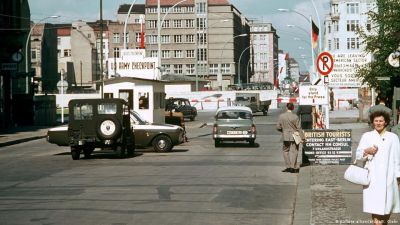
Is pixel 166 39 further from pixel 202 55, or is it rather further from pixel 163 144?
pixel 163 144

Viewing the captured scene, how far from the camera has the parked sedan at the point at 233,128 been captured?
3075 centimetres

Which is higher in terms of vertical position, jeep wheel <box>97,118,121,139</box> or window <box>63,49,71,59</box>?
window <box>63,49,71,59</box>

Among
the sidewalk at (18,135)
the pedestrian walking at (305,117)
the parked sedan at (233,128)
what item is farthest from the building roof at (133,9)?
the parked sedan at (233,128)

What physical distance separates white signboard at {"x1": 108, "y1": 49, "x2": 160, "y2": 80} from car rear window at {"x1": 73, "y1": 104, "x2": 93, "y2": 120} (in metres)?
20.9

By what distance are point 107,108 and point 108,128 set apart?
104cm

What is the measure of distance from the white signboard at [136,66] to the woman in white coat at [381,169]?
3792 cm

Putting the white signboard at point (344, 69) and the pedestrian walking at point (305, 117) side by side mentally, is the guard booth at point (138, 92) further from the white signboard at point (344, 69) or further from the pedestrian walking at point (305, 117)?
the white signboard at point (344, 69)

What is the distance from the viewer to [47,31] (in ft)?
440

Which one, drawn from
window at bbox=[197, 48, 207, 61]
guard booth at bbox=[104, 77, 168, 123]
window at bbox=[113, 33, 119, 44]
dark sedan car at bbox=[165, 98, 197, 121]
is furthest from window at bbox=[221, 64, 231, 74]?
guard booth at bbox=[104, 77, 168, 123]

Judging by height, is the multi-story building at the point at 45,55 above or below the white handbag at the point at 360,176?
above

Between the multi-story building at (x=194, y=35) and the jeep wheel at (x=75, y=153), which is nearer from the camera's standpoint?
the jeep wheel at (x=75, y=153)

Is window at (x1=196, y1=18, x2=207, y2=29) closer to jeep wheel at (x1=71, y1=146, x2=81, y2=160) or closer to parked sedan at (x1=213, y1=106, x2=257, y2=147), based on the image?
parked sedan at (x1=213, y1=106, x2=257, y2=147)

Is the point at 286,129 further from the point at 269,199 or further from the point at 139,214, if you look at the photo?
the point at 139,214

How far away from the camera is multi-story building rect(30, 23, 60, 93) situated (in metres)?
124
